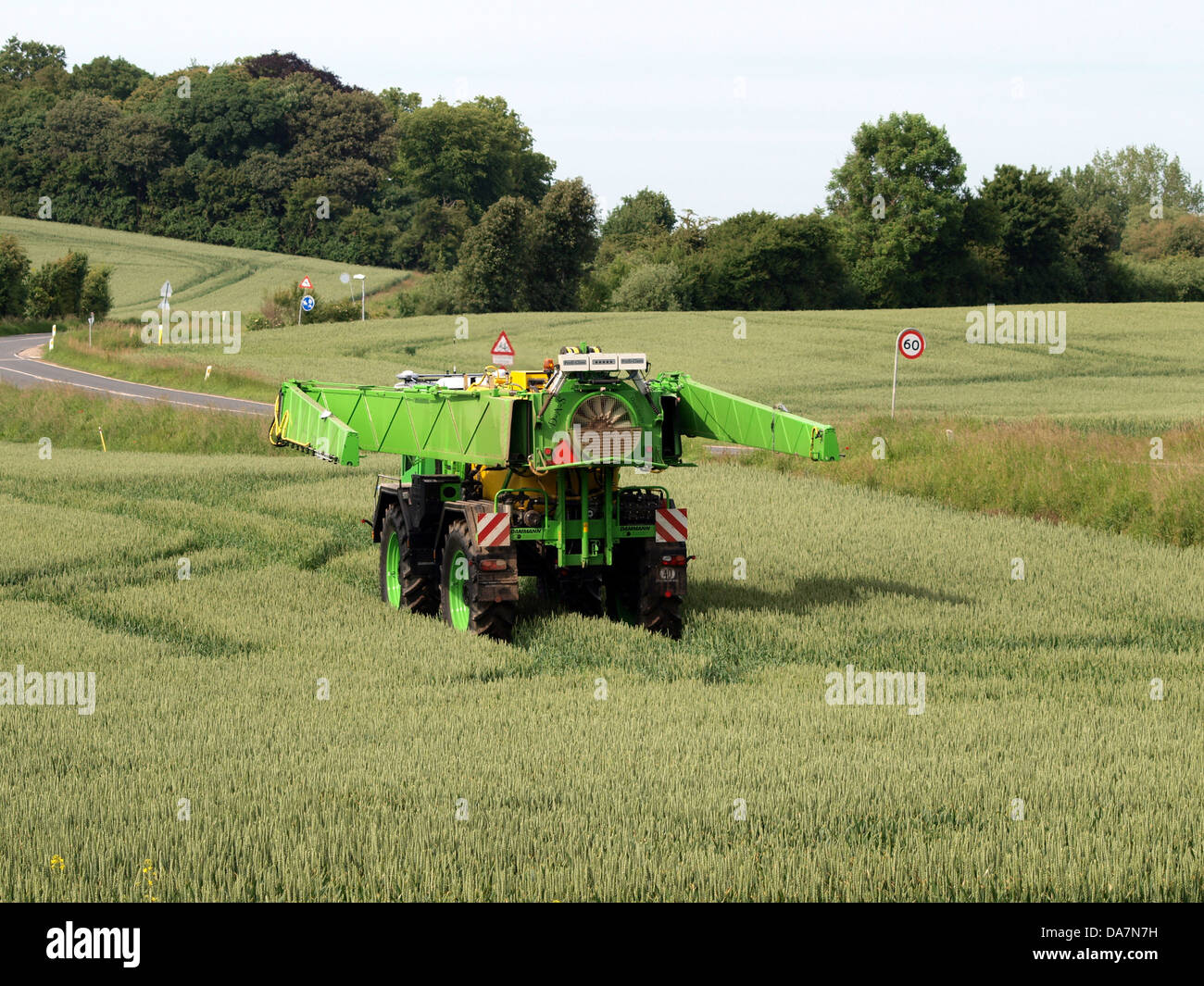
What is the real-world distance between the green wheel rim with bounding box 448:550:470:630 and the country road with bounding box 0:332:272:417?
2797 centimetres

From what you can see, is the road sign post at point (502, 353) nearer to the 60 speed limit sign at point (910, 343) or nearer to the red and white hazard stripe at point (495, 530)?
the red and white hazard stripe at point (495, 530)

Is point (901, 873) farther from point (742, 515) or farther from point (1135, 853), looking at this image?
point (742, 515)

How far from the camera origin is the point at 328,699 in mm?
10766

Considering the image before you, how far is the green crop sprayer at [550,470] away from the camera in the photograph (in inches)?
503

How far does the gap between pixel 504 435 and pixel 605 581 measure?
2633 millimetres

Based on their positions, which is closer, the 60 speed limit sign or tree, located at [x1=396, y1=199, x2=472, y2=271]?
the 60 speed limit sign

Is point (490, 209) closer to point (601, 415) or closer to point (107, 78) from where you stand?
point (601, 415)

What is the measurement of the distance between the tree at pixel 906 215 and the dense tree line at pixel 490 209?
148 millimetres

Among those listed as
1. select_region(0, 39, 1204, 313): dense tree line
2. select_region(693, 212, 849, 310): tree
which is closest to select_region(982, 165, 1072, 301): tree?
select_region(0, 39, 1204, 313): dense tree line

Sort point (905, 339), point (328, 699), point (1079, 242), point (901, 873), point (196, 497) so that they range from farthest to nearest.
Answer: point (1079, 242) → point (905, 339) → point (196, 497) → point (328, 699) → point (901, 873)

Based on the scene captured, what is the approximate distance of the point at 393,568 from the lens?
1597 cm

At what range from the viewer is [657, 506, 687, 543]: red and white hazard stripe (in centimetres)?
1360

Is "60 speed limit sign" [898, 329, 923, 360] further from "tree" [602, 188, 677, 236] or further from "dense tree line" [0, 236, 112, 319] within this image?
"tree" [602, 188, 677, 236]
